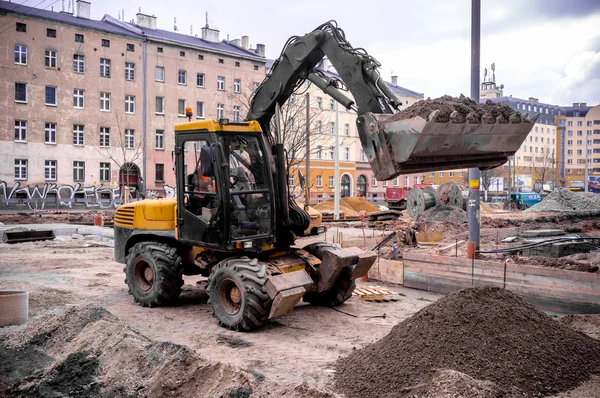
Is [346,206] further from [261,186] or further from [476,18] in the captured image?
[261,186]

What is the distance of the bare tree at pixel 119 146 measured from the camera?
4394 centimetres

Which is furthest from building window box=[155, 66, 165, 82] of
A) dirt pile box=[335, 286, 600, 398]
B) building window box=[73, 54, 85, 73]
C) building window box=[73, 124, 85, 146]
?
dirt pile box=[335, 286, 600, 398]

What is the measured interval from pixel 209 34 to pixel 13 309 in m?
48.5

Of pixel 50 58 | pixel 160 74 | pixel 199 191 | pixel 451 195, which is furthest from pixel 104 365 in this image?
pixel 160 74

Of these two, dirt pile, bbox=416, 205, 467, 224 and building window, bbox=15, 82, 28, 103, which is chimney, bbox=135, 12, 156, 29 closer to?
building window, bbox=15, 82, 28, 103

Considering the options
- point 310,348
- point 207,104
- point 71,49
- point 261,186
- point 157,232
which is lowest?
point 310,348

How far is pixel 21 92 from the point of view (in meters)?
40.8

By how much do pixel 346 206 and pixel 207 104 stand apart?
17.4 meters

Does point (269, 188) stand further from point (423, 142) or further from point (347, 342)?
Answer: point (423, 142)

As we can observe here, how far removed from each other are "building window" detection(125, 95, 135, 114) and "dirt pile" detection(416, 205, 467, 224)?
1101 inches

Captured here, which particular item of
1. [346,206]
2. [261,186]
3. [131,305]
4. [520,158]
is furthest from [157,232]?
[520,158]

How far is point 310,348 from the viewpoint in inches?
289

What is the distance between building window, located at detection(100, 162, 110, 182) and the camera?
44.3m

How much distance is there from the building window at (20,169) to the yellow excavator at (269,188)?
Result: 34.9m
